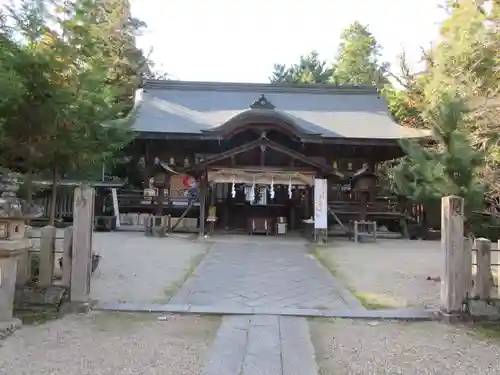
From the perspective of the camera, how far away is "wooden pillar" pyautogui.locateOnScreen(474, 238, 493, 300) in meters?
4.97

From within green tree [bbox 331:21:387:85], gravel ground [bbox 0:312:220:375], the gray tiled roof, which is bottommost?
gravel ground [bbox 0:312:220:375]

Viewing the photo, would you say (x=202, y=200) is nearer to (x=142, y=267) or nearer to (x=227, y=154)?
(x=227, y=154)

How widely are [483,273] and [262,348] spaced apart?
275 centimetres

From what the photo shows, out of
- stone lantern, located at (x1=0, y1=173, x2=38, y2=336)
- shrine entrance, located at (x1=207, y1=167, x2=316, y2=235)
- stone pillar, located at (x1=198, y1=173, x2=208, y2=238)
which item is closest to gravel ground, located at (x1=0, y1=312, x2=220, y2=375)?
stone lantern, located at (x1=0, y1=173, x2=38, y2=336)

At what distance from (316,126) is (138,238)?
8559 mm

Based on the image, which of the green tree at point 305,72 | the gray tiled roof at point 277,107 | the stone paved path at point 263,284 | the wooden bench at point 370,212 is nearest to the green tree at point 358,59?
the green tree at point 305,72

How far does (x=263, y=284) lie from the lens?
23.2 ft

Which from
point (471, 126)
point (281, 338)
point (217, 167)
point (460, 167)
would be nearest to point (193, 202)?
point (217, 167)

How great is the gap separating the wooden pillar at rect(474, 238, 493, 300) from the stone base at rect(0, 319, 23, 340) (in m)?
4.89

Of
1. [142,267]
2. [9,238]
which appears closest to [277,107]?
[142,267]

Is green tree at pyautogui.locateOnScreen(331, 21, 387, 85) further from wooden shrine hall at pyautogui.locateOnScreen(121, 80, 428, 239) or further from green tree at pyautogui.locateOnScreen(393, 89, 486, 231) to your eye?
green tree at pyautogui.locateOnScreen(393, 89, 486, 231)

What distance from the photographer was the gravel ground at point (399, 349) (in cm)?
361

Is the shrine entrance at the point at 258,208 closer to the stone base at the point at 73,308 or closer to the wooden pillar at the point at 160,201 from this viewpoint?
the wooden pillar at the point at 160,201

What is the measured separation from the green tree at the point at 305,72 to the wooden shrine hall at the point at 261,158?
22.2 m
